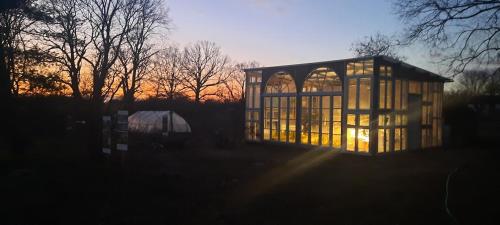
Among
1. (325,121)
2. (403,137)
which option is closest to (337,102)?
(325,121)

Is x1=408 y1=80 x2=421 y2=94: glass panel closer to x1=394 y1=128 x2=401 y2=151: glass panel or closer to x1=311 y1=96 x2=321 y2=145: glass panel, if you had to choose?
x1=394 y1=128 x2=401 y2=151: glass panel

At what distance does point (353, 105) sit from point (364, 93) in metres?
0.79

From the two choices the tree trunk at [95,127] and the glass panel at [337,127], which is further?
the glass panel at [337,127]

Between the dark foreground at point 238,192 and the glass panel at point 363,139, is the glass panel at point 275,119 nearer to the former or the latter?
the glass panel at point 363,139

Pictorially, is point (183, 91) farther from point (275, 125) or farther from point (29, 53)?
point (29, 53)

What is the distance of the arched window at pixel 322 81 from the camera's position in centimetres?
2117

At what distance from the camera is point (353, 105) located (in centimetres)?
2017

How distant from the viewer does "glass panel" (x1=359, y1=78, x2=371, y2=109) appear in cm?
1969

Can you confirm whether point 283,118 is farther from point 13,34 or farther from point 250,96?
point 13,34

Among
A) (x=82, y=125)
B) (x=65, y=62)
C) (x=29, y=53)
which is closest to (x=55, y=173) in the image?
(x=29, y=53)

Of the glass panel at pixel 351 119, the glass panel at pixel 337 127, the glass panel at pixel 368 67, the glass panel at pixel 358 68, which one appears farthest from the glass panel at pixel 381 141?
the glass panel at pixel 358 68

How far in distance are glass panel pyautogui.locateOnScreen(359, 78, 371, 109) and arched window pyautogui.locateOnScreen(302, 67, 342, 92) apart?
121 cm

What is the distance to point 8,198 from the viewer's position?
353 inches

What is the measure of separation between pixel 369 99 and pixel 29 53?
47.1 feet
